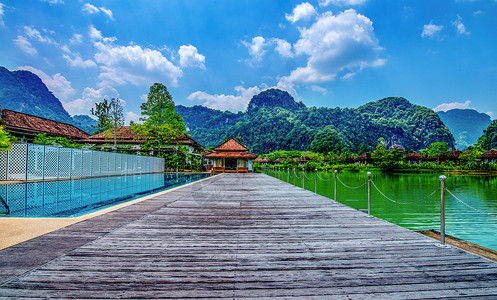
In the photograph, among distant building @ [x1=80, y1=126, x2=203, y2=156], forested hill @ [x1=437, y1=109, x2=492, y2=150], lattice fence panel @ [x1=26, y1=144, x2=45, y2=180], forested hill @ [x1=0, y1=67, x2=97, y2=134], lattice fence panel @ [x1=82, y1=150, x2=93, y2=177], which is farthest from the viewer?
forested hill @ [x1=437, y1=109, x2=492, y2=150]

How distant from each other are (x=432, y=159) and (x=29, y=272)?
5643cm

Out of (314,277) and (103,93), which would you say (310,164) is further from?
(314,277)

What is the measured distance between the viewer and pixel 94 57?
30.9m

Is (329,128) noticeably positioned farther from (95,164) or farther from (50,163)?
(50,163)

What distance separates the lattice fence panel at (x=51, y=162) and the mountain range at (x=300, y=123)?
5778cm

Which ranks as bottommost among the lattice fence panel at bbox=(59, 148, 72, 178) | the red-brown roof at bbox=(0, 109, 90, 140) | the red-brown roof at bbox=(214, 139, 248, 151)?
the lattice fence panel at bbox=(59, 148, 72, 178)

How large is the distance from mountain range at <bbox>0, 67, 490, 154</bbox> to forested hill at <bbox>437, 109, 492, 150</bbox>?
Answer: 9070 centimetres

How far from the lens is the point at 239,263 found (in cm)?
220

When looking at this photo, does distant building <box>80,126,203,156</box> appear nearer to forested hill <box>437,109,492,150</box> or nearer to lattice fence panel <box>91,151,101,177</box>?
lattice fence panel <box>91,151,101,177</box>

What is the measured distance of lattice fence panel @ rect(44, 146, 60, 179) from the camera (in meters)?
12.7

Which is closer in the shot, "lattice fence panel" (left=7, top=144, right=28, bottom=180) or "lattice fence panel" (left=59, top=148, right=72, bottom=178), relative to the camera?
"lattice fence panel" (left=7, top=144, right=28, bottom=180)

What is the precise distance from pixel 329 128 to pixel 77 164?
227 ft

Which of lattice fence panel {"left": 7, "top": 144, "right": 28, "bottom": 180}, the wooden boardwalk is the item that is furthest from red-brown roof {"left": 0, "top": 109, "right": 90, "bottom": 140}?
the wooden boardwalk

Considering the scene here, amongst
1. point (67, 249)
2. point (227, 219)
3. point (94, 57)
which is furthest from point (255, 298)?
point (94, 57)
